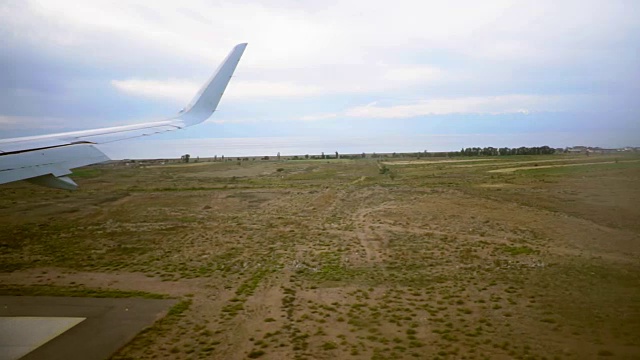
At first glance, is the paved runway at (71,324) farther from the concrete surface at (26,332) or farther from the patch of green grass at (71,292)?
the patch of green grass at (71,292)

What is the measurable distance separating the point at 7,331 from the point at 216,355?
4591 mm

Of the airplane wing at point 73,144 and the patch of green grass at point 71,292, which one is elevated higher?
the airplane wing at point 73,144

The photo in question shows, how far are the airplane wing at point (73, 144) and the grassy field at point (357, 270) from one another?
1.37 m

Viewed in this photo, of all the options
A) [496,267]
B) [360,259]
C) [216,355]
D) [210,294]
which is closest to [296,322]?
[216,355]

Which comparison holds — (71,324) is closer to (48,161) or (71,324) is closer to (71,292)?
(71,292)

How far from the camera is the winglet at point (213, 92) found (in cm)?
691

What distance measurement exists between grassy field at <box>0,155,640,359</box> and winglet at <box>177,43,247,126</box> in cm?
301

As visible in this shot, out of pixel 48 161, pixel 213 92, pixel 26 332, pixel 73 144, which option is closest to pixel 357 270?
pixel 213 92

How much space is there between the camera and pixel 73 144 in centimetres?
520

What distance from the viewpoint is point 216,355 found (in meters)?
6.89

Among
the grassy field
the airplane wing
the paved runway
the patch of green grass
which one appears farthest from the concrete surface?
the airplane wing

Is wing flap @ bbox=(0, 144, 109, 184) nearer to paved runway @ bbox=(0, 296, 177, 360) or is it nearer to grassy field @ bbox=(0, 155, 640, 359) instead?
grassy field @ bbox=(0, 155, 640, 359)

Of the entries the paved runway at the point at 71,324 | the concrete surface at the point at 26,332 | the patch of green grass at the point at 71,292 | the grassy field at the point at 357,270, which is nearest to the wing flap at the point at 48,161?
the grassy field at the point at 357,270

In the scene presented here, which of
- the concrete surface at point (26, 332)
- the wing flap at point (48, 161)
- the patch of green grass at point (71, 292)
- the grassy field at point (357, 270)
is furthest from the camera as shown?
the patch of green grass at point (71, 292)
